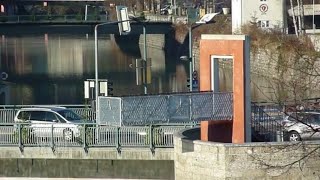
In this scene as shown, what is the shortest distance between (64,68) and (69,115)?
52503 mm

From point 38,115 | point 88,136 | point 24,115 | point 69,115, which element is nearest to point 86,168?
point 88,136

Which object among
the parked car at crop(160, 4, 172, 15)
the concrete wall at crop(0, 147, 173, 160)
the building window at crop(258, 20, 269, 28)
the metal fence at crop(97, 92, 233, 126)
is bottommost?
the concrete wall at crop(0, 147, 173, 160)

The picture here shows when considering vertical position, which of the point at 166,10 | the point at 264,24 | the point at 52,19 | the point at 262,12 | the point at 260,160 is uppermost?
the point at 166,10

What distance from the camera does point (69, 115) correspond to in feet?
104

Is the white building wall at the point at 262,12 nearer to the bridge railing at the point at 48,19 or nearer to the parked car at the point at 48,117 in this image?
the bridge railing at the point at 48,19

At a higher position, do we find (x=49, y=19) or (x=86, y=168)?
(x=49, y=19)

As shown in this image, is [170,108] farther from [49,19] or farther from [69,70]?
[49,19]

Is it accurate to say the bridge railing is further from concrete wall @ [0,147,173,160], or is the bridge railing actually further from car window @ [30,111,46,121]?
concrete wall @ [0,147,173,160]

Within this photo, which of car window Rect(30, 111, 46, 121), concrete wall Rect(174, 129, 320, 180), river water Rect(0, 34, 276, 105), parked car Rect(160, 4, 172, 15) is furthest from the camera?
parked car Rect(160, 4, 172, 15)

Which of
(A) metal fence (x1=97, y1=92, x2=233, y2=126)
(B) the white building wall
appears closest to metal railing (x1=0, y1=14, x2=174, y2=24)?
(B) the white building wall

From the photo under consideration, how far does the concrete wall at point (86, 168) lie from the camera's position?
27.7 meters

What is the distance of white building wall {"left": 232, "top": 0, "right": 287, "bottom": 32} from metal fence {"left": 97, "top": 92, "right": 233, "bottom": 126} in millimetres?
52661

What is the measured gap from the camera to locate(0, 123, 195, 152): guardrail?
27.7m

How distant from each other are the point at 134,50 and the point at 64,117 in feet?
240
